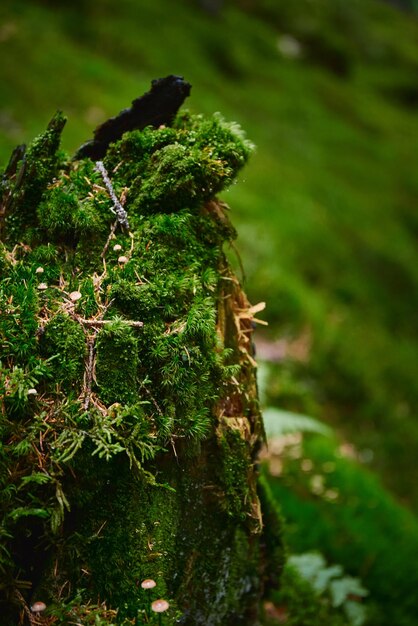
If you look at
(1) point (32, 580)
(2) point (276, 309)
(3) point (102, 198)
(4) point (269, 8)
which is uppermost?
(4) point (269, 8)

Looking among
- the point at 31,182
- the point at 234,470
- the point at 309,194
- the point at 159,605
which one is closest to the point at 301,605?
the point at 234,470

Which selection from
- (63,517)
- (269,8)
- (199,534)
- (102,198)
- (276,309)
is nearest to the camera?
(63,517)

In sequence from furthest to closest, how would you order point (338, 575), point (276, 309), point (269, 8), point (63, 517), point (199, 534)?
point (269, 8) < point (276, 309) < point (338, 575) < point (199, 534) < point (63, 517)

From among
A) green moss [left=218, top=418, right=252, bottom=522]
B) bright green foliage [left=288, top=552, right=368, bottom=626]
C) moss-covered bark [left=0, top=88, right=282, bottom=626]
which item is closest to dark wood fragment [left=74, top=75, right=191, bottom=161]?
moss-covered bark [left=0, top=88, right=282, bottom=626]

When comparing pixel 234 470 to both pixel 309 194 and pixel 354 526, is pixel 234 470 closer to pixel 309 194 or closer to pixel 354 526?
pixel 354 526

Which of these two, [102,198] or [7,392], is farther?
[102,198]

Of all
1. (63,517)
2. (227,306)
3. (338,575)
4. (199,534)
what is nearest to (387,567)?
(338,575)

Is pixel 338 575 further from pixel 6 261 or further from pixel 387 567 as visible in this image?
pixel 6 261

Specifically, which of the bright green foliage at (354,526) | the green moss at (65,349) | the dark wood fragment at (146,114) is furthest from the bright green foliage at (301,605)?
the dark wood fragment at (146,114)
